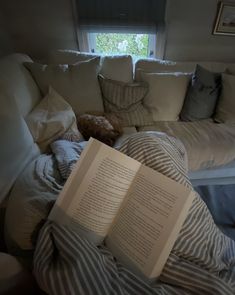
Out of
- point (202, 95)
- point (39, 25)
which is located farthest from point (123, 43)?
point (202, 95)

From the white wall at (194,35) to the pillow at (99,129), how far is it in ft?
4.79

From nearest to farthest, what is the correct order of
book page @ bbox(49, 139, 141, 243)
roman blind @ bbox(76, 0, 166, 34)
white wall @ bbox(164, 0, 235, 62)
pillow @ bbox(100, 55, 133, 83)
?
book page @ bbox(49, 139, 141, 243) < pillow @ bbox(100, 55, 133, 83) < roman blind @ bbox(76, 0, 166, 34) < white wall @ bbox(164, 0, 235, 62)

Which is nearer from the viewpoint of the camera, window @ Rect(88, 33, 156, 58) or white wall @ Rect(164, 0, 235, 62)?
white wall @ Rect(164, 0, 235, 62)

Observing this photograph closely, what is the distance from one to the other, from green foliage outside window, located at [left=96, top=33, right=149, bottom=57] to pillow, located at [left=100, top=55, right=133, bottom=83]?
0.56 meters

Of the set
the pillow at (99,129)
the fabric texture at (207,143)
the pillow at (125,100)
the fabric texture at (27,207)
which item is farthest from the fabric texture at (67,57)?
the fabric texture at (27,207)

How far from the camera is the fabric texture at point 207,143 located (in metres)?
1.48

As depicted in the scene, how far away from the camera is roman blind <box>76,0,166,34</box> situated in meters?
2.03

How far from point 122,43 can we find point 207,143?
5.21 feet

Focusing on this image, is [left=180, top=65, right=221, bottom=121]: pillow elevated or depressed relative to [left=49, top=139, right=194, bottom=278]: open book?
depressed

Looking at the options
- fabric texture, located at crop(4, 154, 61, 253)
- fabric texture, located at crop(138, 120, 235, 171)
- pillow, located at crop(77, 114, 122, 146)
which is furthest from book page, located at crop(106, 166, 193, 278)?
fabric texture, located at crop(138, 120, 235, 171)

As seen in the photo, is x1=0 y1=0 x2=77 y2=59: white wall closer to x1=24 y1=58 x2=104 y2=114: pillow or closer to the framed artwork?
x1=24 y1=58 x2=104 y2=114: pillow

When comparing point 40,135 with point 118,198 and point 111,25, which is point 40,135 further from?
point 111,25

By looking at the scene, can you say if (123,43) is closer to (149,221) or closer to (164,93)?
(164,93)

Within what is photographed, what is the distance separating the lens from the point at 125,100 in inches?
70.5
